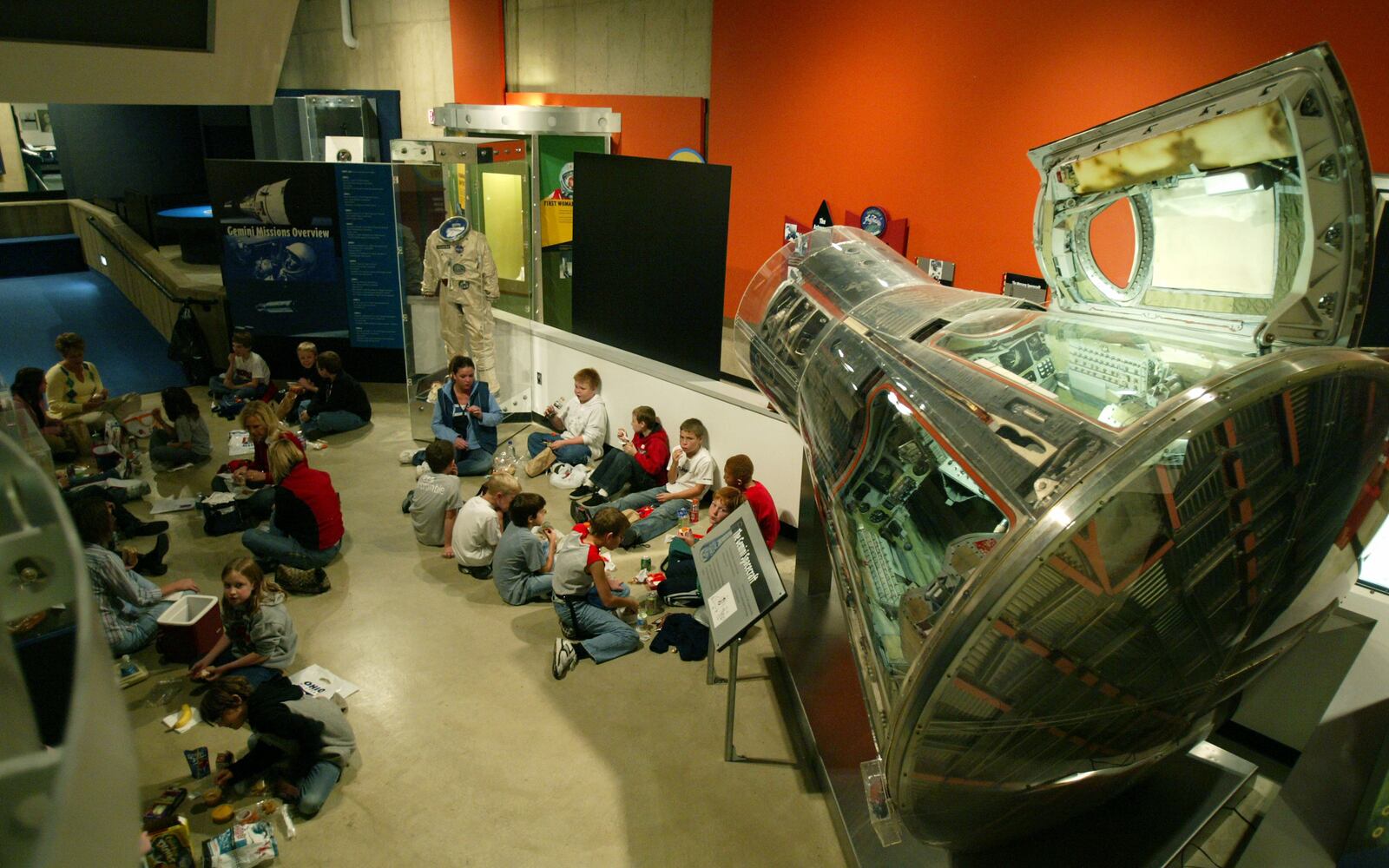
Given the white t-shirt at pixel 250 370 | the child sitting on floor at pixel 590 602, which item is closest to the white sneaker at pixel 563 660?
the child sitting on floor at pixel 590 602

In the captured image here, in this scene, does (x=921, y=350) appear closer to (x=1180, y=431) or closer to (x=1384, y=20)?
(x=1180, y=431)

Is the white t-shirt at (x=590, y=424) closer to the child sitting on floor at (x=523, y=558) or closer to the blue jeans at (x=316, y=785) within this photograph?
the child sitting on floor at (x=523, y=558)

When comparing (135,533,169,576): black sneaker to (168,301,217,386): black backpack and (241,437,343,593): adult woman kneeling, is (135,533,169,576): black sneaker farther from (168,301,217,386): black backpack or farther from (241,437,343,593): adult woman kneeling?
(168,301,217,386): black backpack

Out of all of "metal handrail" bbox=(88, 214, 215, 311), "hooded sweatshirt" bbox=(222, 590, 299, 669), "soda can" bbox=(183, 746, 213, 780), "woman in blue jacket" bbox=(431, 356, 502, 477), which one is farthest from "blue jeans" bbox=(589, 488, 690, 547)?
"metal handrail" bbox=(88, 214, 215, 311)

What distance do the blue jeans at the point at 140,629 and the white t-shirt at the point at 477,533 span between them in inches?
67.4

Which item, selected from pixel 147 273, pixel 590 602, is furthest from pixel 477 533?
pixel 147 273

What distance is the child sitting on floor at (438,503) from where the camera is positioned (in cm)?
603

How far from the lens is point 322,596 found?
18.1 ft

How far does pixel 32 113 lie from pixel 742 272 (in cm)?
1599

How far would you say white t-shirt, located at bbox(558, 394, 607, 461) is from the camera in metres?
7.47

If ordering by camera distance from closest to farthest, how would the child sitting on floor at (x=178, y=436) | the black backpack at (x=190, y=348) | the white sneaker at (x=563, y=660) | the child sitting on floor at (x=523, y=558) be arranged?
the white sneaker at (x=563, y=660) → the child sitting on floor at (x=523, y=558) → the child sitting on floor at (x=178, y=436) → the black backpack at (x=190, y=348)

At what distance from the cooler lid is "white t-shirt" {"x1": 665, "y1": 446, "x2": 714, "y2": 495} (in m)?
3.91

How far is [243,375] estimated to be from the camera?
8.56 metres

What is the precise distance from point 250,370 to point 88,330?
4622 mm
